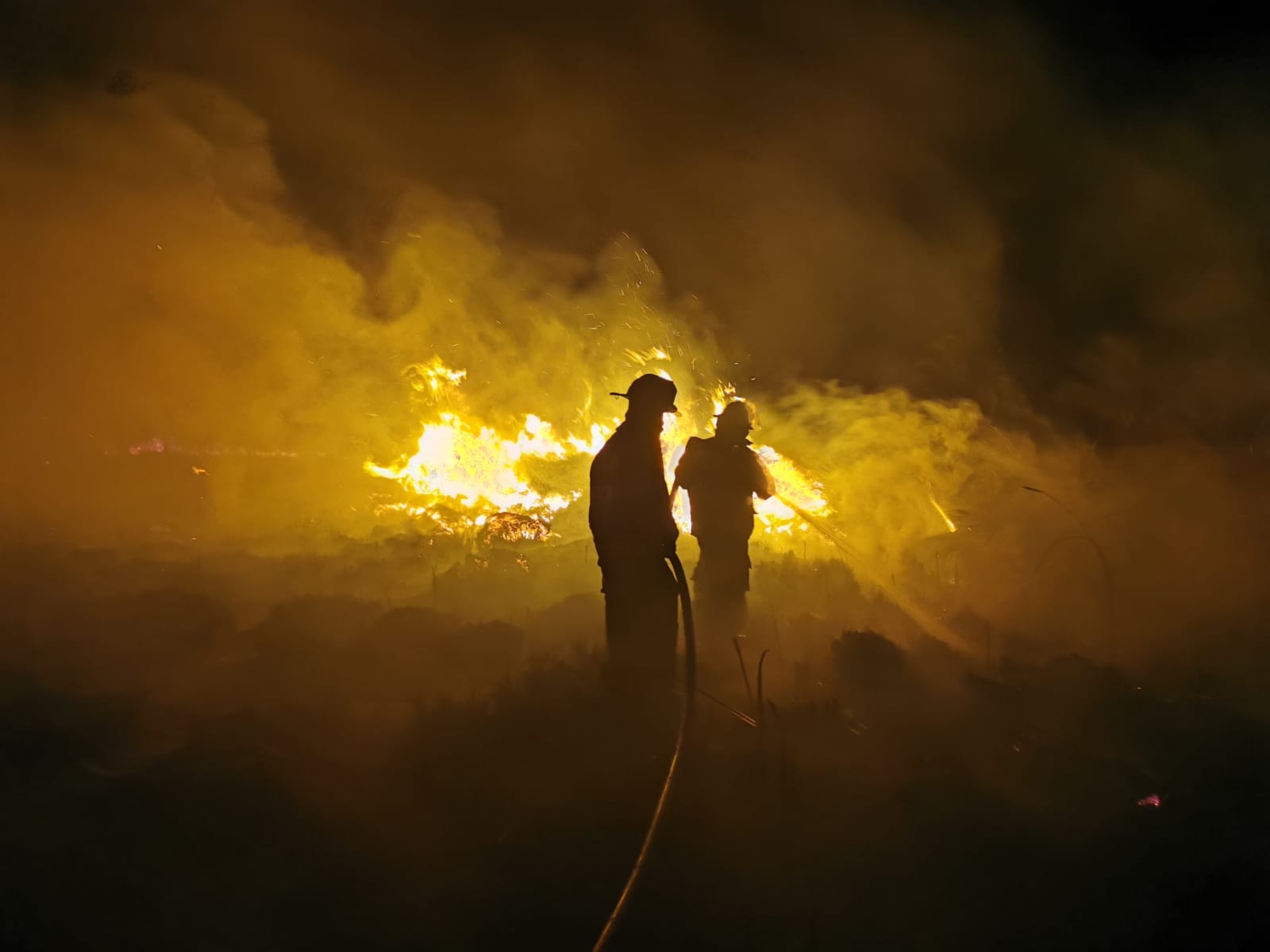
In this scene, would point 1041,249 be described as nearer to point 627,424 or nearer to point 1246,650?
point 1246,650

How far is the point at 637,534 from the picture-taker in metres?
5.06

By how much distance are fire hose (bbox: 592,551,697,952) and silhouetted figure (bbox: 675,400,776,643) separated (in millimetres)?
1700

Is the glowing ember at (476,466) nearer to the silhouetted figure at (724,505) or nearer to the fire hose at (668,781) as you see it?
the silhouetted figure at (724,505)

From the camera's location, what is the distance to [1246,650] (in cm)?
655

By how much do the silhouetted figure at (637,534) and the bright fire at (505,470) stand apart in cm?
426

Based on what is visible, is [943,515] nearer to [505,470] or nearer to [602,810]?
[505,470]

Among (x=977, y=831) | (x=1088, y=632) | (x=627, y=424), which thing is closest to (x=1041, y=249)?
(x=1088, y=632)

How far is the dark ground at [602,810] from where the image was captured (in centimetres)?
316

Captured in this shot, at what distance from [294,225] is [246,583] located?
4354 mm

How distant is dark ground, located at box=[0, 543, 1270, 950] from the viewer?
316 centimetres

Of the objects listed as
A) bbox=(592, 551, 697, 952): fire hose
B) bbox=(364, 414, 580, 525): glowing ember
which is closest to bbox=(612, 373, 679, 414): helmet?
bbox=(592, 551, 697, 952): fire hose

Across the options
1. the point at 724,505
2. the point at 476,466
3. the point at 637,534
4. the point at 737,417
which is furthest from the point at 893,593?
the point at 476,466

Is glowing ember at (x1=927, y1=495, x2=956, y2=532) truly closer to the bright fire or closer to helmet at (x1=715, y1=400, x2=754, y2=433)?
the bright fire

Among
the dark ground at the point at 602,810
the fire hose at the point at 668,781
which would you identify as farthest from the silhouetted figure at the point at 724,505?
the fire hose at the point at 668,781
